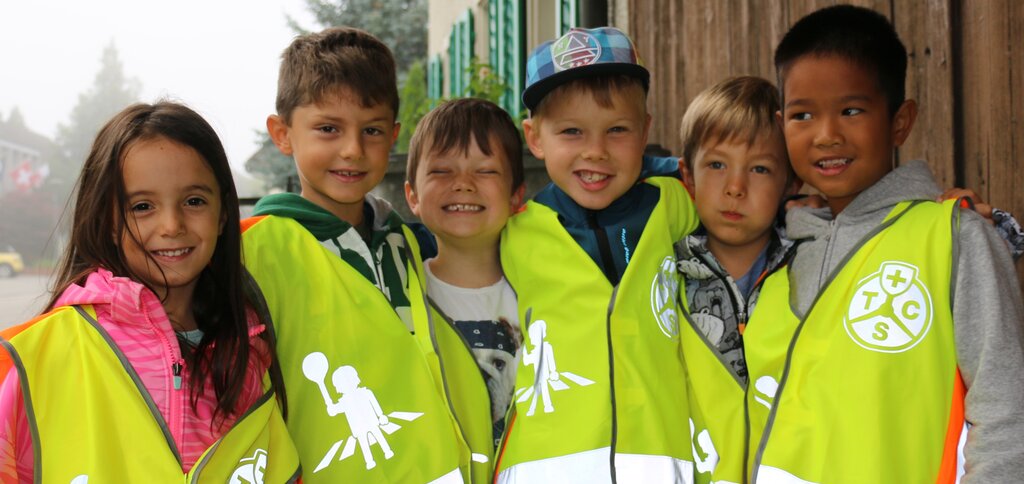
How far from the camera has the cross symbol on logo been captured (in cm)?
188

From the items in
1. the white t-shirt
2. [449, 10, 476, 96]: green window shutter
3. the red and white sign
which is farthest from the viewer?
[449, 10, 476, 96]: green window shutter

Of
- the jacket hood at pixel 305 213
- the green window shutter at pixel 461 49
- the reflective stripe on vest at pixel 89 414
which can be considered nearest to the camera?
the reflective stripe on vest at pixel 89 414

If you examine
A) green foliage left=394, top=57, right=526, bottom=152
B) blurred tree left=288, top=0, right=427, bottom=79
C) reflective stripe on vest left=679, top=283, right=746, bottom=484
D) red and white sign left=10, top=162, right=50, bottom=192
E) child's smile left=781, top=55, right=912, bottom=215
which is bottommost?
reflective stripe on vest left=679, top=283, right=746, bottom=484

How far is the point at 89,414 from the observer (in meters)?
1.64

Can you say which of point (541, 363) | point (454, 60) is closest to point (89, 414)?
point (541, 363)

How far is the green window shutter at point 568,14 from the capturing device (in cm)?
682

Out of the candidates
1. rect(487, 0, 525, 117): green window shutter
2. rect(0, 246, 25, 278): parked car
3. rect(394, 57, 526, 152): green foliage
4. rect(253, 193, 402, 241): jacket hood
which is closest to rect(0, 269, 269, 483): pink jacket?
rect(253, 193, 402, 241): jacket hood

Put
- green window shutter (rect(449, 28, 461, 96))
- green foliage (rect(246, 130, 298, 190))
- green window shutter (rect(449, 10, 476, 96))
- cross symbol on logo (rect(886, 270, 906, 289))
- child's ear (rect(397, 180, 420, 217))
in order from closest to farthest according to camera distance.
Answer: cross symbol on logo (rect(886, 270, 906, 289)) < child's ear (rect(397, 180, 420, 217)) < green window shutter (rect(449, 10, 476, 96)) < green window shutter (rect(449, 28, 461, 96)) < green foliage (rect(246, 130, 298, 190))

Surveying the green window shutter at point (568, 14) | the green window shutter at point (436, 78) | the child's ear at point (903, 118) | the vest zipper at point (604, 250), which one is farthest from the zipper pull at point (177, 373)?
the green window shutter at point (436, 78)

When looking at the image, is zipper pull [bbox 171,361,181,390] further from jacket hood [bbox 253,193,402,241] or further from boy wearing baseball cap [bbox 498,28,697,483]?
boy wearing baseball cap [bbox 498,28,697,483]

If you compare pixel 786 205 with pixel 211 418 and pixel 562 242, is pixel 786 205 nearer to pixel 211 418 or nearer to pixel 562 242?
pixel 562 242

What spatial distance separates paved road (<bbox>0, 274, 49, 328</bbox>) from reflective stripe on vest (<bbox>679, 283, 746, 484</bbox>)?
1626 millimetres

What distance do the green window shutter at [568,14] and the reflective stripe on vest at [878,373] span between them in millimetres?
5112

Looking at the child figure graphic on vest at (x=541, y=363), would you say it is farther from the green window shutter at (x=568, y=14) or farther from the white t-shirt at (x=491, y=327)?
the green window shutter at (x=568, y=14)
